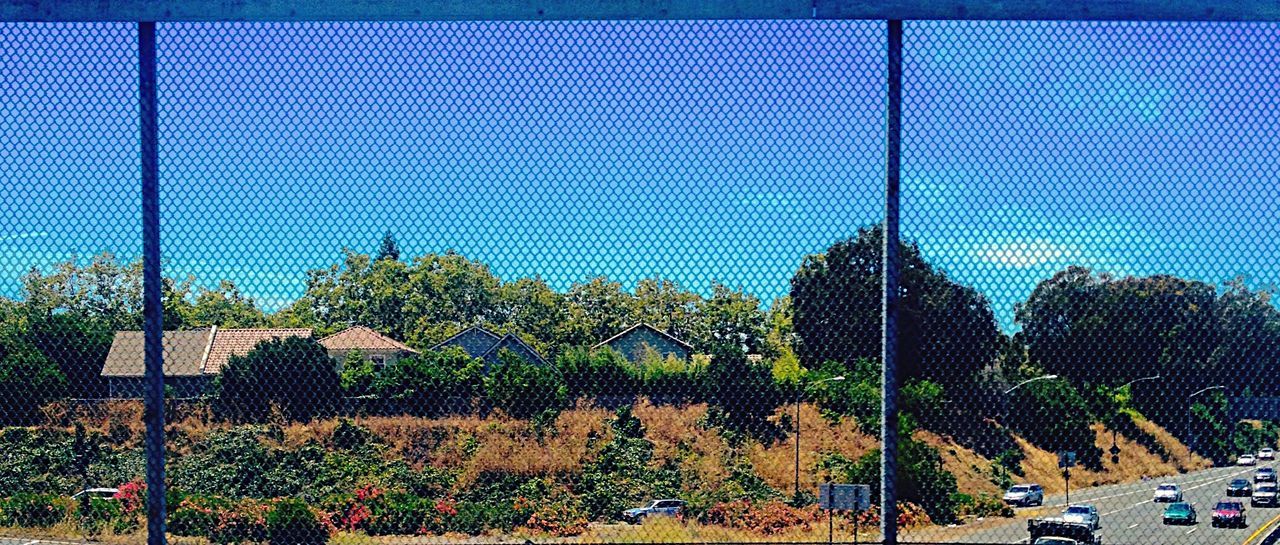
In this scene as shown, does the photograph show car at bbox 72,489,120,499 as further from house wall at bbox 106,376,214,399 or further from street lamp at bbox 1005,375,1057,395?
street lamp at bbox 1005,375,1057,395

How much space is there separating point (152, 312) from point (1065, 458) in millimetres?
4025

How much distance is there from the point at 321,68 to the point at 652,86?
1.42 meters

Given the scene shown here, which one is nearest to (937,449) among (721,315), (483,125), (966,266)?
(966,266)

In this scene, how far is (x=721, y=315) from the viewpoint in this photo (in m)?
4.36

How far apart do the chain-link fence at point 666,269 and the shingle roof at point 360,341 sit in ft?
0.05

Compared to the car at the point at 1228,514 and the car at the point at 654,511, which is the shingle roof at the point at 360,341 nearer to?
the car at the point at 654,511

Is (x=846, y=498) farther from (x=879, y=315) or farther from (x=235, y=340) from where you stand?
(x=235, y=340)

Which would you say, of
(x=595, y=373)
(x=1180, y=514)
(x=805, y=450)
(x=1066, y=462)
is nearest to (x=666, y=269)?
(x=595, y=373)

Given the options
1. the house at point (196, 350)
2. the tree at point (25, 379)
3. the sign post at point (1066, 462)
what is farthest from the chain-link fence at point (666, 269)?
the tree at point (25, 379)

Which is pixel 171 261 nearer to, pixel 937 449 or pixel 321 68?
pixel 321 68

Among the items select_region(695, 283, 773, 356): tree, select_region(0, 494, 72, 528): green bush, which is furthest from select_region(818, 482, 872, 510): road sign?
select_region(0, 494, 72, 528): green bush

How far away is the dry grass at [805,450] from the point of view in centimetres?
434

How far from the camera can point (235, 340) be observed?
14.7 feet

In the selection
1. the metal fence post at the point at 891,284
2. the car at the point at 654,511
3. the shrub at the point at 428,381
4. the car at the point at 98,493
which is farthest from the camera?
the car at the point at 98,493
